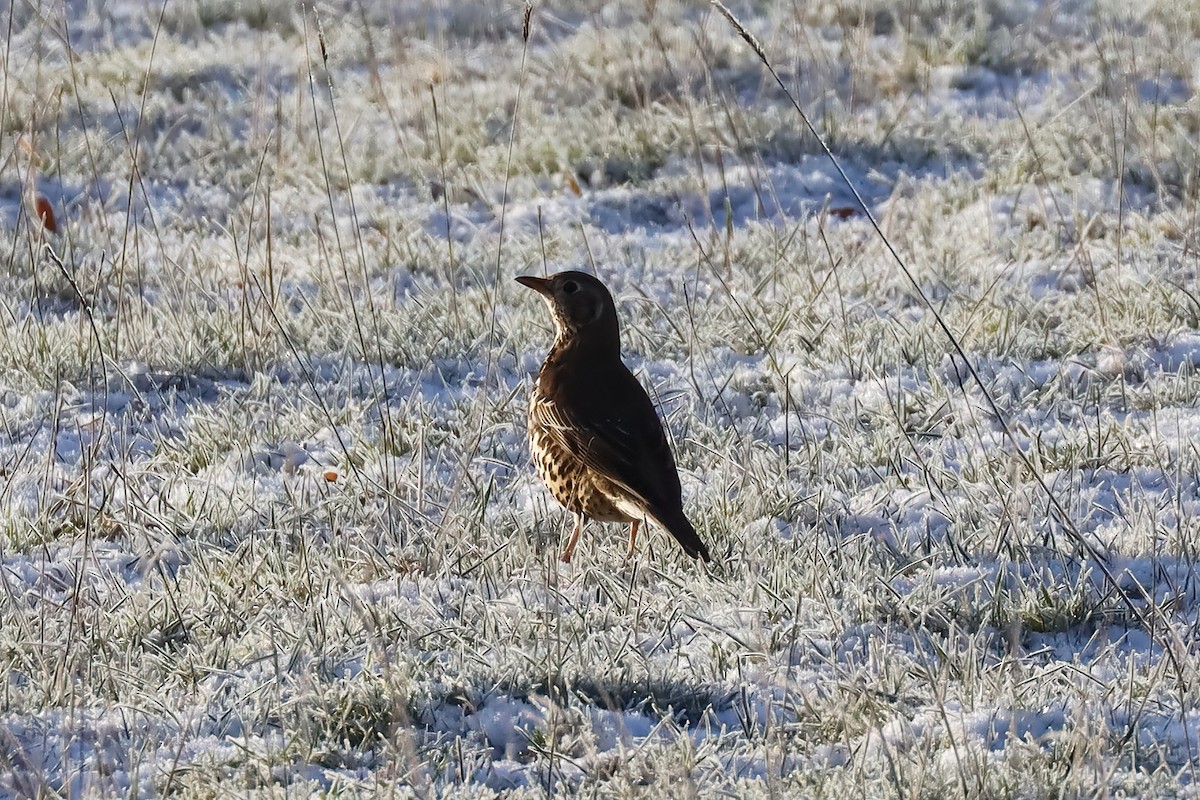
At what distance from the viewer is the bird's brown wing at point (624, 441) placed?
3818 millimetres

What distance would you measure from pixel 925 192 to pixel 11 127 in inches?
189

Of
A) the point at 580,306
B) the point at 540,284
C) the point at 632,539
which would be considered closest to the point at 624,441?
the point at 632,539

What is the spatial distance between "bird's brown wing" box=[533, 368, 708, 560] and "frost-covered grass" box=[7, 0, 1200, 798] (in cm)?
17

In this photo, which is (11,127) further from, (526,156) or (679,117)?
(679,117)

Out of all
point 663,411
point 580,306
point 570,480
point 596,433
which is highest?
point 580,306

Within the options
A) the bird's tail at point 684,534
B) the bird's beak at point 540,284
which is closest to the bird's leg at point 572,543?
the bird's tail at point 684,534

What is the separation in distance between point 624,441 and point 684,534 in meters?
0.43

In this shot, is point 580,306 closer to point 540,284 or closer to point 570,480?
point 540,284

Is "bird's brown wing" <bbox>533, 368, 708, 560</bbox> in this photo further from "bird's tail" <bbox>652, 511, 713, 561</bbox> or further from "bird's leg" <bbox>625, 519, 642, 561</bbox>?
"bird's leg" <bbox>625, 519, 642, 561</bbox>

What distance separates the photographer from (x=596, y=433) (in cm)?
412

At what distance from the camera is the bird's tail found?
12.2 feet

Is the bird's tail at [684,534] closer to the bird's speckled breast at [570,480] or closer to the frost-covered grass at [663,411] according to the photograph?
the frost-covered grass at [663,411]

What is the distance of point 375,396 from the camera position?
4988 millimetres

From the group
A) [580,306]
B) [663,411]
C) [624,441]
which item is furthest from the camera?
[663,411]
